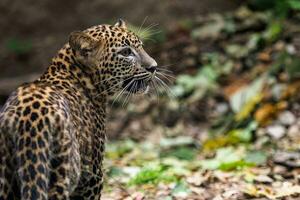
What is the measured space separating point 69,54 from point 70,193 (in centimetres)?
166

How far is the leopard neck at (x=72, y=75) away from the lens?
7883 mm

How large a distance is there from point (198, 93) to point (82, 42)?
699cm

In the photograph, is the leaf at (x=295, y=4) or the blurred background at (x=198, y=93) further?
the leaf at (x=295, y=4)

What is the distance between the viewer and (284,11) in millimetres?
14703

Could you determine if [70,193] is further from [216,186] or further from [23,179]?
[216,186]

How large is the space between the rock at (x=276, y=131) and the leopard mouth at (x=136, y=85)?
4.38 m

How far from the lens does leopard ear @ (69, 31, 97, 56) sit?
7914 mm

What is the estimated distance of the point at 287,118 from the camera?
1258 cm

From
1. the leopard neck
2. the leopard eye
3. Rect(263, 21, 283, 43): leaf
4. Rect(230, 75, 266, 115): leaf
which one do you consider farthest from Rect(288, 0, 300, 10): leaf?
the leopard neck

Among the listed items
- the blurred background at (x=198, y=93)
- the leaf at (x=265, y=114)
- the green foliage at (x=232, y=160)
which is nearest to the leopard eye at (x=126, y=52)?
the blurred background at (x=198, y=93)

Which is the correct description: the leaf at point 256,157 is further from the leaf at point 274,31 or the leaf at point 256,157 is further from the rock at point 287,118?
the leaf at point 274,31

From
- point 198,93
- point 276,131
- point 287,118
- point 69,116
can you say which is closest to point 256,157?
point 276,131

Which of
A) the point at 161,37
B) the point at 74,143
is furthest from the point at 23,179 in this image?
the point at 161,37

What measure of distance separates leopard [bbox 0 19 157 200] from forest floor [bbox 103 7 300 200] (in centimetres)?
183
